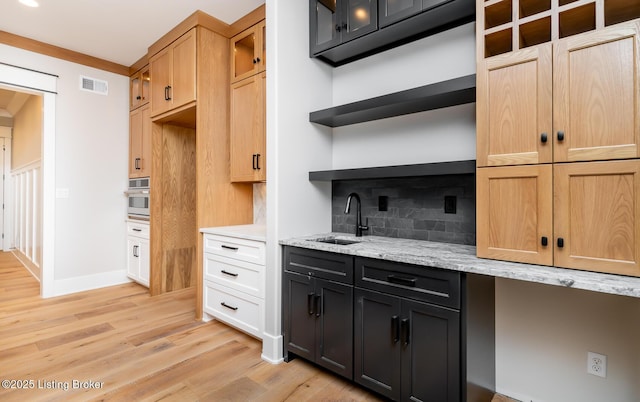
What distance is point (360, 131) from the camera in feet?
8.52

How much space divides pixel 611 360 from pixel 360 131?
2.00m

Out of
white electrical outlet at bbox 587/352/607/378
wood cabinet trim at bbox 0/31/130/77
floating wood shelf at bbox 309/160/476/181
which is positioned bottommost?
white electrical outlet at bbox 587/352/607/378

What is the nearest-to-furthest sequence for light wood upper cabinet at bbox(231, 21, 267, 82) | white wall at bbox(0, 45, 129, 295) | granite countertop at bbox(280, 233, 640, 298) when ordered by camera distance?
granite countertop at bbox(280, 233, 640, 298), light wood upper cabinet at bbox(231, 21, 267, 82), white wall at bbox(0, 45, 129, 295)

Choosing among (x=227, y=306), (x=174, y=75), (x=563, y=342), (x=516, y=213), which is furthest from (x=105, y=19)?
(x=563, y=342)

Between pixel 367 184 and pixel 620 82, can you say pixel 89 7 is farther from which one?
pixel 620 82

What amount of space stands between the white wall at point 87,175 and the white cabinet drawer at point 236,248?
2002mm

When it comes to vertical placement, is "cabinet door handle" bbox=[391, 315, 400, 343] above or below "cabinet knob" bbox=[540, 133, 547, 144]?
below

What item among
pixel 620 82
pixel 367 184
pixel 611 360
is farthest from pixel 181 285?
pixel 620 82

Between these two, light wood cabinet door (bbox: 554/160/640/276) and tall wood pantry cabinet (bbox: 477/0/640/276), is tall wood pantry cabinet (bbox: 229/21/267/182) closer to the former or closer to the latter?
tall wood pantry cabinet (bbox: 477/0/640/276)

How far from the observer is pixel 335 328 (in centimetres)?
199

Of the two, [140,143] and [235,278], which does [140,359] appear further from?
[140,143]

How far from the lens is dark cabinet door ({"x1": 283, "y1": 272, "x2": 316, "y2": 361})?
→ 2.12m

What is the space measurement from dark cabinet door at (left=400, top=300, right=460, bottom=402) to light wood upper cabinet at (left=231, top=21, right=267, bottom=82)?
7.67 feet

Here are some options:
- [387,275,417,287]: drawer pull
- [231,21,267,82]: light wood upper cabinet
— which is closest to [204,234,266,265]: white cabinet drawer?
[387,275,417,287]: drawer pull
